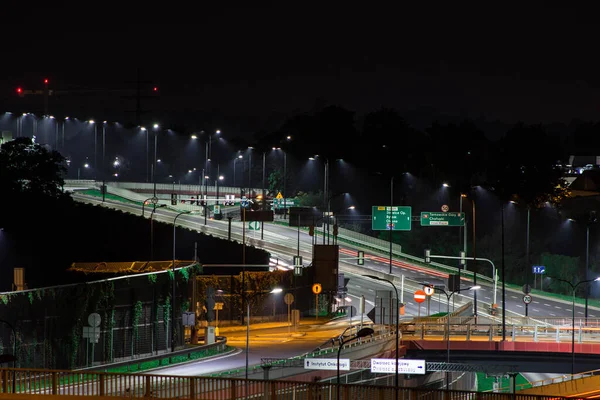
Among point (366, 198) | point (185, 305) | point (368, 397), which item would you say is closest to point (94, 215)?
point (366, 198)

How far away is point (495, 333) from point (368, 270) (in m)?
37.8

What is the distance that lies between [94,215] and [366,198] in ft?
169

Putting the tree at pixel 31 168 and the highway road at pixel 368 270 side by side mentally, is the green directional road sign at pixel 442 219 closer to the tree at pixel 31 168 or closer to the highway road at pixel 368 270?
the highway road at pixel 368 270

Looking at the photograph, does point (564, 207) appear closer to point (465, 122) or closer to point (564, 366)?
point (465, 122)

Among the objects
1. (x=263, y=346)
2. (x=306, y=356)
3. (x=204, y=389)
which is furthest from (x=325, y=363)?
(x=263, y=346)

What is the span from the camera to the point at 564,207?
134m

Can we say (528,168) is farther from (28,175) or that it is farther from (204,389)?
(204,389)

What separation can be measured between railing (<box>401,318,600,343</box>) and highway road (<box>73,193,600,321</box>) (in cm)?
1234

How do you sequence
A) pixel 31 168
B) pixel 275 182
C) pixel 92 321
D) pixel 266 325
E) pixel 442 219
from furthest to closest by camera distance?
1. pixel 275 182
2. pixel 31 168
3. pixel 442 219
4. pixel 266 325
5. pixel 92 321

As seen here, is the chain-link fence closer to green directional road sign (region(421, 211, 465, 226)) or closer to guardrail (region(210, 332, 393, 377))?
guardrail (region(210, 332, 393, 377))

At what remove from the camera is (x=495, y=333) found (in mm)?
62594

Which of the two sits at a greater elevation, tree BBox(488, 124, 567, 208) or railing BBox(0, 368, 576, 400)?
tree BBox(488, 124, 567, 208)

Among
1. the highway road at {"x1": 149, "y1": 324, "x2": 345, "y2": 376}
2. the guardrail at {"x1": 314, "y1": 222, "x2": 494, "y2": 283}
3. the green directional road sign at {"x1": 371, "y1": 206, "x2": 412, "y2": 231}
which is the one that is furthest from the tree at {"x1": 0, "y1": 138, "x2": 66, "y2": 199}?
the highway road at {"x1": 149, "y1": 324, "x2": 345, "y2": 376}

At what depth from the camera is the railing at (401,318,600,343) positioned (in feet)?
198
